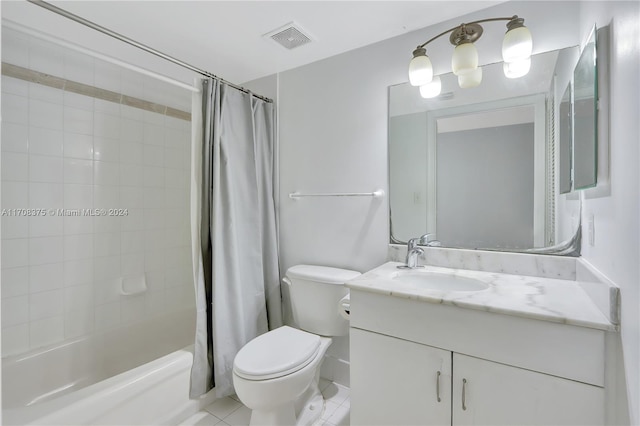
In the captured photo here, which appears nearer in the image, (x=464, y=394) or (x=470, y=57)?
(x=464, y=394)

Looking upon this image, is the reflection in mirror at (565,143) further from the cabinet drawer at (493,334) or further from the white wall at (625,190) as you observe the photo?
the cabinet drawer at (493,334)

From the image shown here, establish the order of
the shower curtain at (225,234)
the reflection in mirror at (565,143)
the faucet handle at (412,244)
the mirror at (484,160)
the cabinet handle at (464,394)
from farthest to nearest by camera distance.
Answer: the shower curtain at (225,234)
the faucet handle at (412,244)
the mirror at (484,160)
the reflection in mirror at (565,143)
the cabinet handle at (464,394)

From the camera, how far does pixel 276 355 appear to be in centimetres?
150

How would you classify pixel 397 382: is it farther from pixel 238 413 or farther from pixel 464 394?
pixel 238 413

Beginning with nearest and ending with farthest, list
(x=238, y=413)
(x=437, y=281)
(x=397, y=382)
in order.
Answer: (x=397, y=382)
(x=437, y=281)
(x=238, y=413)

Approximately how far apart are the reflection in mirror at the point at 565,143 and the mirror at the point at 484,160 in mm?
34

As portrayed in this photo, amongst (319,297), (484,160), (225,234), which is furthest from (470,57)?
(225,234)

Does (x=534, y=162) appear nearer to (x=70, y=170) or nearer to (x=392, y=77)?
(x=392, y=77)

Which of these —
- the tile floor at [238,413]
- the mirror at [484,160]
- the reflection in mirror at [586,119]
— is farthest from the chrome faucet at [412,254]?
the tile floor at [238,413]

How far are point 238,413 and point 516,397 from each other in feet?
4.73

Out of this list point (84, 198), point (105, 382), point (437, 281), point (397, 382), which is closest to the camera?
point (397, 382)

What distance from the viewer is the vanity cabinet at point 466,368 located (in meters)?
0.97

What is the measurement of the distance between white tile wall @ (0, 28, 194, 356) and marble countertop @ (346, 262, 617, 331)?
5.71 ft

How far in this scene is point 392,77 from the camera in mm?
1829
